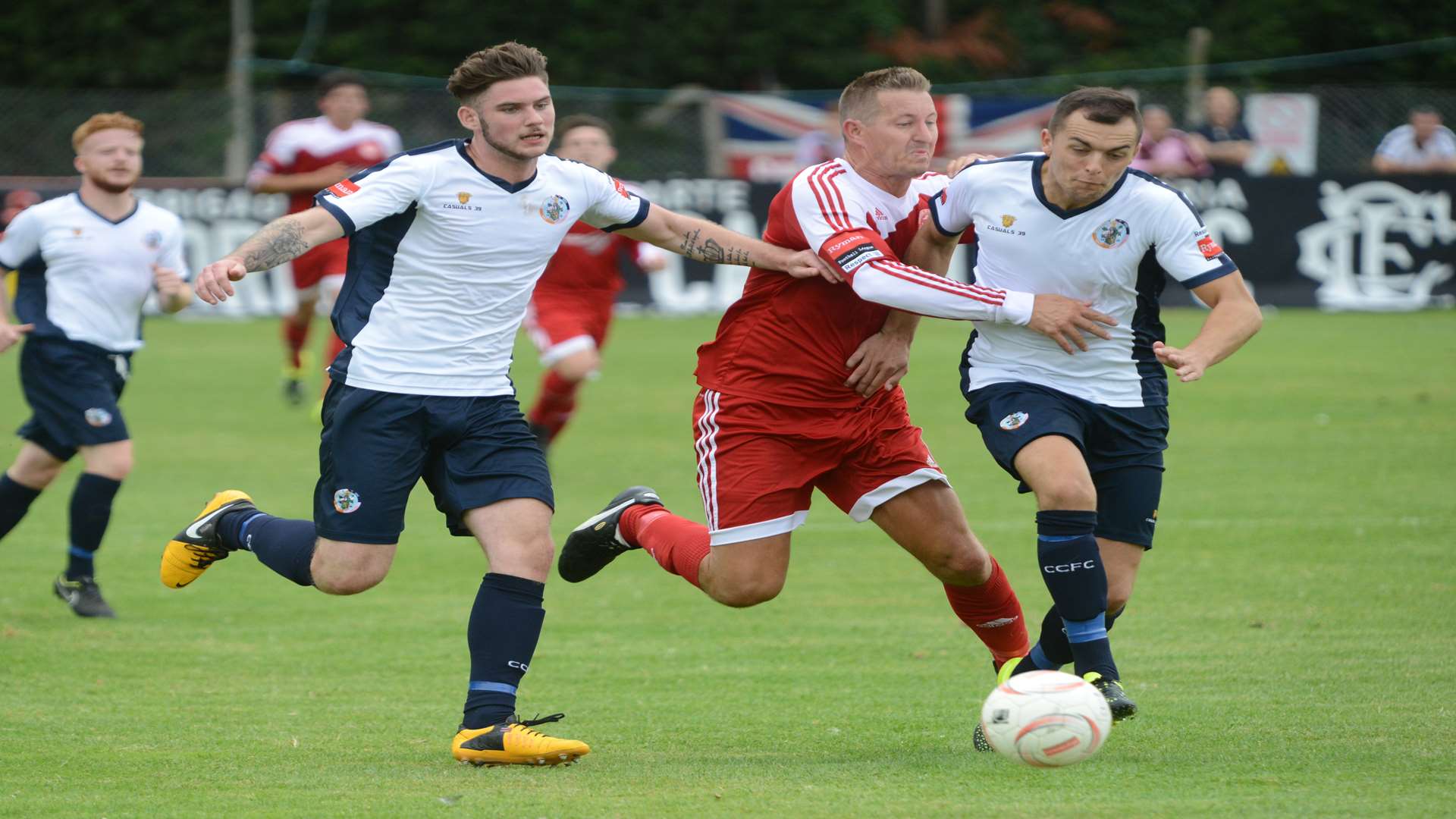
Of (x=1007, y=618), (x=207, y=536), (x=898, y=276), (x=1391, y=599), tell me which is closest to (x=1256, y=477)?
(x=1391, y=599)

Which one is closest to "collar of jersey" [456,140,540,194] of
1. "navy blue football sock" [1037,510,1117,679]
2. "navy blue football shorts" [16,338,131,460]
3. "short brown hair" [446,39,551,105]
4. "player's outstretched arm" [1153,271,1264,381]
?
"short brown hair" [446,39,551,105]

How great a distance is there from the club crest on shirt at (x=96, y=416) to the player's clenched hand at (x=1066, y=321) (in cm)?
433

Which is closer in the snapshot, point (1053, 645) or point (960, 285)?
point (960, 285)

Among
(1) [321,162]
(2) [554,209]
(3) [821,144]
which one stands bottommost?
(2) [554,209]

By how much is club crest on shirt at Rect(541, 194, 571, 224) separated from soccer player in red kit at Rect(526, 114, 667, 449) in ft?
17.5

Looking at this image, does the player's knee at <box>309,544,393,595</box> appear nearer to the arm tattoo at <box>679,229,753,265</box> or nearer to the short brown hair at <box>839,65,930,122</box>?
the arm tattoo at <box>679,229,753,265</box>

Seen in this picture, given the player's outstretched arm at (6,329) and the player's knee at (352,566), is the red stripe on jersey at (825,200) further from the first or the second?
the player's outstretched arm at (6,329)

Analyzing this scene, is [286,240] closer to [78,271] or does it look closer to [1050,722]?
[1050,722]

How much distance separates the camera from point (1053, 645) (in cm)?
568

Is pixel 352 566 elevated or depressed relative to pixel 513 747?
elevated

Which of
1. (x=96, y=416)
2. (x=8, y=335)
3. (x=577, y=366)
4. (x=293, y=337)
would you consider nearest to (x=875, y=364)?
(x=8, y=335)

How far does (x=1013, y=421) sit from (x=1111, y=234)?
2.15ft

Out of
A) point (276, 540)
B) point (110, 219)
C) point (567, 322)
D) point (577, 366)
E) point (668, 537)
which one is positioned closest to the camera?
point (276, 540)

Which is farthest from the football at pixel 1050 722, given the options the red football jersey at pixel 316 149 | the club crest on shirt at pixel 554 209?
the red football jersey at pixel 316 149
